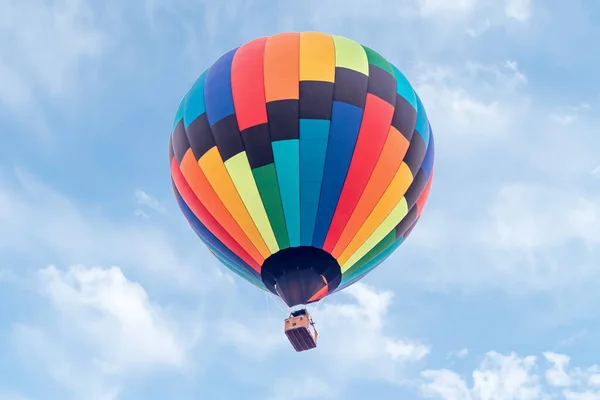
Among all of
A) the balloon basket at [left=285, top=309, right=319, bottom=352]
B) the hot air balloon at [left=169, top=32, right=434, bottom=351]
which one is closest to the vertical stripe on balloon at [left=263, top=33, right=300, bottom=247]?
the hot air balloon at [left=169, top=32, right=434, bottom=351]

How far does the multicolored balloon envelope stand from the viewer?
18.3 meters

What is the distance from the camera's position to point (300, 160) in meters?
18.2

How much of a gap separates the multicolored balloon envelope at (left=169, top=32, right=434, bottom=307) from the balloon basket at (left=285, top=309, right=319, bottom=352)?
40cm

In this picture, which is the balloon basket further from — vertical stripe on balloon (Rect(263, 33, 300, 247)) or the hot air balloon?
vertical stripe on balloon (Rect(263, 33, 300, 247))

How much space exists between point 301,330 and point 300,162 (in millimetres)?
3797

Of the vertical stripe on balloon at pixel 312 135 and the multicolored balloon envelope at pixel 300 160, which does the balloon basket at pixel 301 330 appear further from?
the vertical stripe on balloon at pixel 312 135

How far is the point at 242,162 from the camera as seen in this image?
1847 centimetres

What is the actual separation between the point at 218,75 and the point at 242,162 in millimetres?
2489

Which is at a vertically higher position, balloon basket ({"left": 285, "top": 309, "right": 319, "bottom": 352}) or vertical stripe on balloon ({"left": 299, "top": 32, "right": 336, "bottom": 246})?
vertical stripe on balloon ({"left": 299, "top": 32, "right": 336, "bottom": 246})

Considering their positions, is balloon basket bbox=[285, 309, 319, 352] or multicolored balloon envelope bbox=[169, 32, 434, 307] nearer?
multicolored balloon envelope bbox=[169, 32, 434, 307]

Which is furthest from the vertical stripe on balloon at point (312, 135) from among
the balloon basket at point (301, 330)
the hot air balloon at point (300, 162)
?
the balloon basket at point (301, 330)

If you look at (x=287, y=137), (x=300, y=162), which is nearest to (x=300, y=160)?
(x=300, y=162)

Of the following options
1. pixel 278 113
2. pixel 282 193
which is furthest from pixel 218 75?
pixel 282 193

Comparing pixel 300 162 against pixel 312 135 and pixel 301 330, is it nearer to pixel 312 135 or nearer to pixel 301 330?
pixel 312 135
